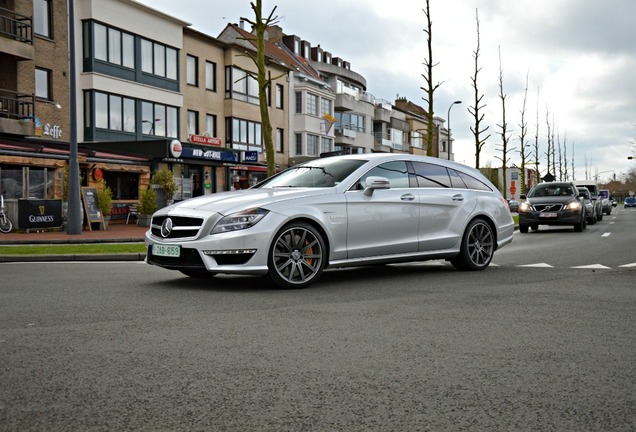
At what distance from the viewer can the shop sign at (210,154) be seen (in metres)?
34.5

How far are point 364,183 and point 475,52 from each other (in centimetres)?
3196

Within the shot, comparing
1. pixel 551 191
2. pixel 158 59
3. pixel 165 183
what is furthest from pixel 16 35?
pixel 551 191

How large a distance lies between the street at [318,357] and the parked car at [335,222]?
0.39 meters

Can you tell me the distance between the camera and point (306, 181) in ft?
29.5

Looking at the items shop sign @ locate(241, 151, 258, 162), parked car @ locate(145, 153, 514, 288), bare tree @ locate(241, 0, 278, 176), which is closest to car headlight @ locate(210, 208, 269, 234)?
parked car @ locate(145, 153, 514, 288)

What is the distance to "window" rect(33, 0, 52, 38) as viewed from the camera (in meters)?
28.5

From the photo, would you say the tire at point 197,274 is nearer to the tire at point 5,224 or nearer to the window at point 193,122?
the tire at point 5,224

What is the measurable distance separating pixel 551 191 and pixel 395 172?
1610 cm

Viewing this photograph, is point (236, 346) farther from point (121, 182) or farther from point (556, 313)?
point (121, 182)

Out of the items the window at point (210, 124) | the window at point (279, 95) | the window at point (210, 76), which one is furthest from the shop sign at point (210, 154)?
the window at point (279, 95)

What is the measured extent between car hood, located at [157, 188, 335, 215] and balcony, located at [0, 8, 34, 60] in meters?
21.1

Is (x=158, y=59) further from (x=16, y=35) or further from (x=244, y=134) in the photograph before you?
(x=16, y=35)

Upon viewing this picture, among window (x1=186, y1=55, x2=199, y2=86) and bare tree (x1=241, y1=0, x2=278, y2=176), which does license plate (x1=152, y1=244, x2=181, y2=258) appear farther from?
window (x1=186, y1=55, x2=199, y2=86)

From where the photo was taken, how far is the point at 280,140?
48969 mm
